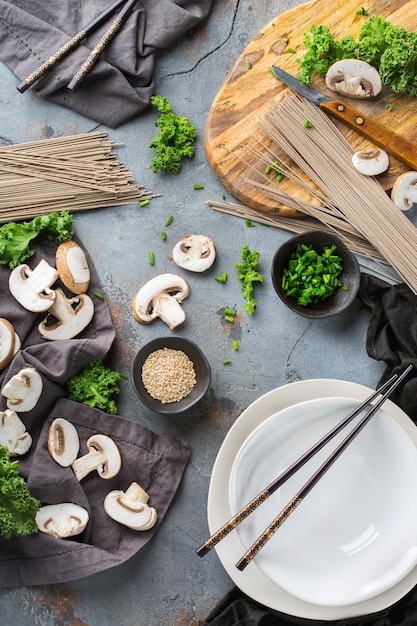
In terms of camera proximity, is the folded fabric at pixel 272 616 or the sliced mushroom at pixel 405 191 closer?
the folded fabric at pixel 272 616

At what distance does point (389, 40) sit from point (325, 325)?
1.19 m

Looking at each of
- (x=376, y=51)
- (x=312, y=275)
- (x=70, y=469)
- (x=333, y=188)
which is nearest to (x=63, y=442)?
(x=70, y=469)

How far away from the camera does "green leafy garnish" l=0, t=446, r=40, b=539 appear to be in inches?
116

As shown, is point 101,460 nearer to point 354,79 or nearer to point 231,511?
point 231,511

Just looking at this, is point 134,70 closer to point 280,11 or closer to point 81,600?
point 280,11

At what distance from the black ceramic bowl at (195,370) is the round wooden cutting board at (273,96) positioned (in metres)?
0.67

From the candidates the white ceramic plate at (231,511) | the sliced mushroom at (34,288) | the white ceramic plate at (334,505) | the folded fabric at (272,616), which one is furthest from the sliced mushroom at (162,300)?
the folded fabric at (272,616)

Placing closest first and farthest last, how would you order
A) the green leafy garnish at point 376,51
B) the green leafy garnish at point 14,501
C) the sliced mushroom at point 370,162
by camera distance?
the green leafy garnish at point 14,501 < the green leafy garnish at point 376,51 < the sliced mushroom at point 370,162

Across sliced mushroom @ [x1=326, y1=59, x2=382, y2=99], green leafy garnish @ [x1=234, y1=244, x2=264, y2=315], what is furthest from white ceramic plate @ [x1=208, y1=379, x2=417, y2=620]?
sliced mushroom @ [x1=326, y1=59, x2=382, y2=99]

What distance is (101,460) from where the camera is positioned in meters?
3.23

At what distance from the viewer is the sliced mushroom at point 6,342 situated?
10.5ft

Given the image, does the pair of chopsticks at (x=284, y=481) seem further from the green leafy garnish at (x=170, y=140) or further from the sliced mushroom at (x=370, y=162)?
the green leafy garnish at (x=170, y=140)

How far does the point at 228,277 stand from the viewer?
335cm

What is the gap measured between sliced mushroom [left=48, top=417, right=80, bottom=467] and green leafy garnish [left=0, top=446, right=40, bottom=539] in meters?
0.20
